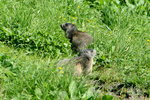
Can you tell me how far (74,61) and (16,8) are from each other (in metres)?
2.69

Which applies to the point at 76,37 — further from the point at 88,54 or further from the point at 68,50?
the point at 88,54

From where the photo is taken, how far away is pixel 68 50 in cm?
955

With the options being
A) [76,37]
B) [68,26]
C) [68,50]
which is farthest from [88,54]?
[68,26]

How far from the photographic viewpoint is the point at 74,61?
8117 millimetres

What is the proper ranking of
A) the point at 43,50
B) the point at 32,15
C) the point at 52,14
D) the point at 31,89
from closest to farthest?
the point at 31,89 < the point at 43,50 < the point at 32,15 < the point at 52,14

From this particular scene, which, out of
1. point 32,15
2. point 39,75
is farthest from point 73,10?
point 39,75

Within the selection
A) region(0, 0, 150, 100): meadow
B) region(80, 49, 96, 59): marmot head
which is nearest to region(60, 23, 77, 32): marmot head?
region(0, 0, 150, 100): meadow

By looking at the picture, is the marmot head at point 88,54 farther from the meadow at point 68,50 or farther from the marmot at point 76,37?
the marmot at point 76,37

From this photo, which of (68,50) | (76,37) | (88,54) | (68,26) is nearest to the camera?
(88,54)

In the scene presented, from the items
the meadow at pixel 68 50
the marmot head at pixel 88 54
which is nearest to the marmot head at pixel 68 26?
the meadow at pixel 68 50

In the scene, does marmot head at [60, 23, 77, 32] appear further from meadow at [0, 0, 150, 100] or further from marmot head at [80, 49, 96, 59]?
marmot head at [80, 49, 96, 59]

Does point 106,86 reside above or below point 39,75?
below

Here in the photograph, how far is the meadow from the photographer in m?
6.66

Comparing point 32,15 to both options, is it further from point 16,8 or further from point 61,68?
point 61,68
